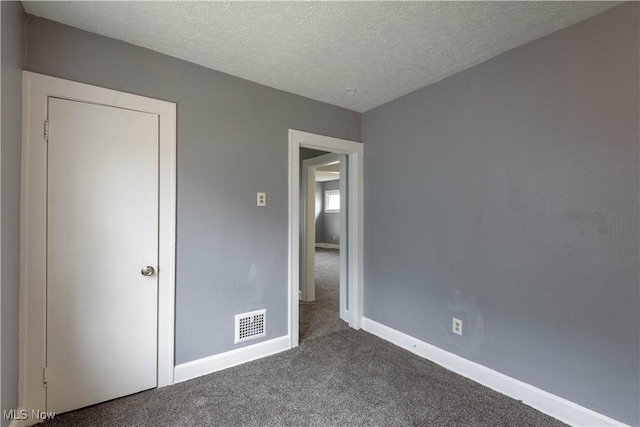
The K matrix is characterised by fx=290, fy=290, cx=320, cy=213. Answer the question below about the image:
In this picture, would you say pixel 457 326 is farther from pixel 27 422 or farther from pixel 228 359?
pixel 27 422

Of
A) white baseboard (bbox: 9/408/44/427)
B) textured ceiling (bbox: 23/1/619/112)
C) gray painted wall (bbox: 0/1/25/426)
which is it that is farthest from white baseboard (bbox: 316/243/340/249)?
gray painted wall (bbox: 0/1/25/426)

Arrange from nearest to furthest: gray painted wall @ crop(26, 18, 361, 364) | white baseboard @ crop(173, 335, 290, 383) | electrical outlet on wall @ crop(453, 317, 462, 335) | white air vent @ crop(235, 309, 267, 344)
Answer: gray painted wall @ crop(26, 18, 361, 364) < white baseboard @ crop(173, 335, 290, 383) < electrical outlet on wall @ crop(453, 317, 462, 335) < white air vent @ crop(235, 309, 267, 344)

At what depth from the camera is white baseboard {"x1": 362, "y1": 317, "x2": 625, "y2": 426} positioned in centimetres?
170

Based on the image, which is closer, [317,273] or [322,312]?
[322,312]

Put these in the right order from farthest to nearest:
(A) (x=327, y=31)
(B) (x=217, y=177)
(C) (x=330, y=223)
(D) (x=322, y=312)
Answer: (C) (x=330, y=223)
(D) (x=322, y=312)
(B) (x=217, y=177)
(A) (x=327, y=31)

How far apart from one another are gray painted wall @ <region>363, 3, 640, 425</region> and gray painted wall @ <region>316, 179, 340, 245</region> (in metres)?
7.76

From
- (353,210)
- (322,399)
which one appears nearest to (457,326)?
(322,399)

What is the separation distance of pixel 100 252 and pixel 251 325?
4.13 ft

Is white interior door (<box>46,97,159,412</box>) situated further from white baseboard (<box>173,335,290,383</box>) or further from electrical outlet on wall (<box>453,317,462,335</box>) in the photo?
electrical outlet on wall (<box>453,317,462,335</box>)

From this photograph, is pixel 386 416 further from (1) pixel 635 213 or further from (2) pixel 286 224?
(1) pixel 635 213

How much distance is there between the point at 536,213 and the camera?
1.91 metres

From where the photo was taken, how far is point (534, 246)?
192 centimetres

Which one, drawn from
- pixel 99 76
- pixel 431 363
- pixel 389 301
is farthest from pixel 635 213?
pixel 99 76

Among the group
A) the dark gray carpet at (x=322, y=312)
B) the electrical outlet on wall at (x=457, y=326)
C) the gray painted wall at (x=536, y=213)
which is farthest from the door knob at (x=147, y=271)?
the electrical outlet on wall at (x=457, y=326)
